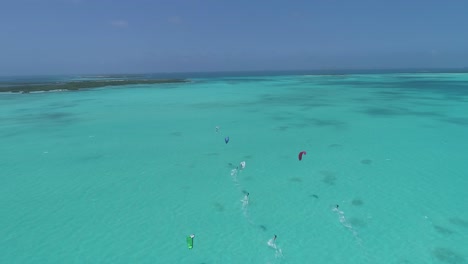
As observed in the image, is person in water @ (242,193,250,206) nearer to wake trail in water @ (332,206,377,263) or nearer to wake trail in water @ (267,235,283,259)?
wake trail in water @ (267,235,283,259)

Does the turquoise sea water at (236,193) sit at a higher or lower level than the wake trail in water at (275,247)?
higher

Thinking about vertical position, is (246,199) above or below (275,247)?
above

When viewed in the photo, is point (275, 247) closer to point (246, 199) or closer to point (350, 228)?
point (350, 228)

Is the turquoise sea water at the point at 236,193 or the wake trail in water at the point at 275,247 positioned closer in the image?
the wake trail in water at the point at 275,247

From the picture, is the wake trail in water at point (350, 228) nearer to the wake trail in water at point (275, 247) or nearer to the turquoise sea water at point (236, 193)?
the turquoise sea water at point (236, 193)

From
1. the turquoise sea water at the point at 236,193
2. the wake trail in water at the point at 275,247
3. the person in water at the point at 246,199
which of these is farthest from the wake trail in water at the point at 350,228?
the person in water at the point at 246,199

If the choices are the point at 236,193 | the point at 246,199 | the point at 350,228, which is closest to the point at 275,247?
the point at 350,228

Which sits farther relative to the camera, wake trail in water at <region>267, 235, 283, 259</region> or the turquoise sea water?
the turquoise sea water

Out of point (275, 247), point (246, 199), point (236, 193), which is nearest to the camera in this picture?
point (275, 247)

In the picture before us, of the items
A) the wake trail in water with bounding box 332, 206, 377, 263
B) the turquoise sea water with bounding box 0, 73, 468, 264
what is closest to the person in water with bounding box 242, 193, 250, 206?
the turquoise sea water with bounding box 0, 73, 468, 264
